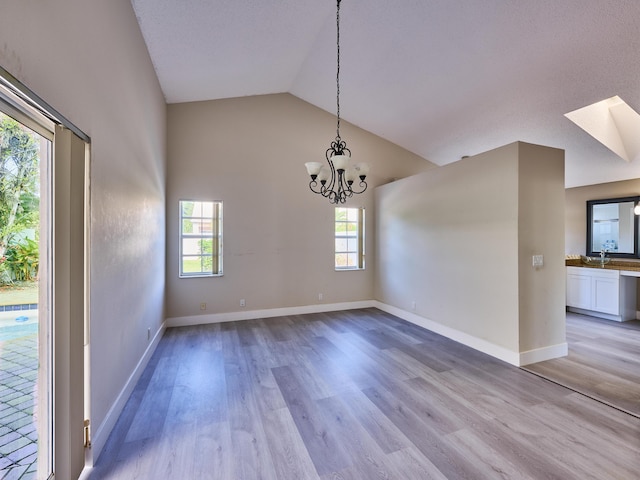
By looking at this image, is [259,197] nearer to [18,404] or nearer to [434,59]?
[434,59]

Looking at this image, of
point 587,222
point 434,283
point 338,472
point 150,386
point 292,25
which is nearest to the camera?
point 338,472

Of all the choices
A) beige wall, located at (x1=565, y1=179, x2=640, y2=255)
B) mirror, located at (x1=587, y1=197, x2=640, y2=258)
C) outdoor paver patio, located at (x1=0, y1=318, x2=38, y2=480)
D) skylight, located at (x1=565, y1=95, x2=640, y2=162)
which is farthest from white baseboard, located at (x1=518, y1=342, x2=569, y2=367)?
outdoor paver patio, located at (x1=0, y1=318, x2=38, y2=480)

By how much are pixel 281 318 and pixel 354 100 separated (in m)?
3.88

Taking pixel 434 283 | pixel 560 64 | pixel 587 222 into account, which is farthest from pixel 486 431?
pixel 587 222

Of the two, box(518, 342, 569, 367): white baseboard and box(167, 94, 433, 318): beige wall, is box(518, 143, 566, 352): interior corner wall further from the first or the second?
box(167, 94, 433, 318): beige wall

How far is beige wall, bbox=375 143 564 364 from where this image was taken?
319 centimetres

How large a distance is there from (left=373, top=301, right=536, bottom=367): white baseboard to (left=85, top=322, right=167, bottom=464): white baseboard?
3.72 metres

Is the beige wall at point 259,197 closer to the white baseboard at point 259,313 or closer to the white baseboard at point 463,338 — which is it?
the white baseboard at point 259,313

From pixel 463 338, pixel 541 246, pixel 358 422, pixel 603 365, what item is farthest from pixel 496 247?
pixel 358 422

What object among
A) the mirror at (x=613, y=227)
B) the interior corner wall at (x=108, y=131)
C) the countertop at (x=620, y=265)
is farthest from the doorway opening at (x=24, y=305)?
the mirror at (x=613, y=227)

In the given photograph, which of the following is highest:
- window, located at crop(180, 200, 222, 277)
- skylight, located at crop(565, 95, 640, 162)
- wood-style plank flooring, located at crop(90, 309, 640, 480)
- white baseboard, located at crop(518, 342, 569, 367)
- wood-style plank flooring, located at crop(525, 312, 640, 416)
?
skylight, located at crop(565, 95, 640, 162)

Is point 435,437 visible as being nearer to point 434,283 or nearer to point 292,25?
point 434,283

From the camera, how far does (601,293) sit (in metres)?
4.79

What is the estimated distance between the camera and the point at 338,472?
173cm
